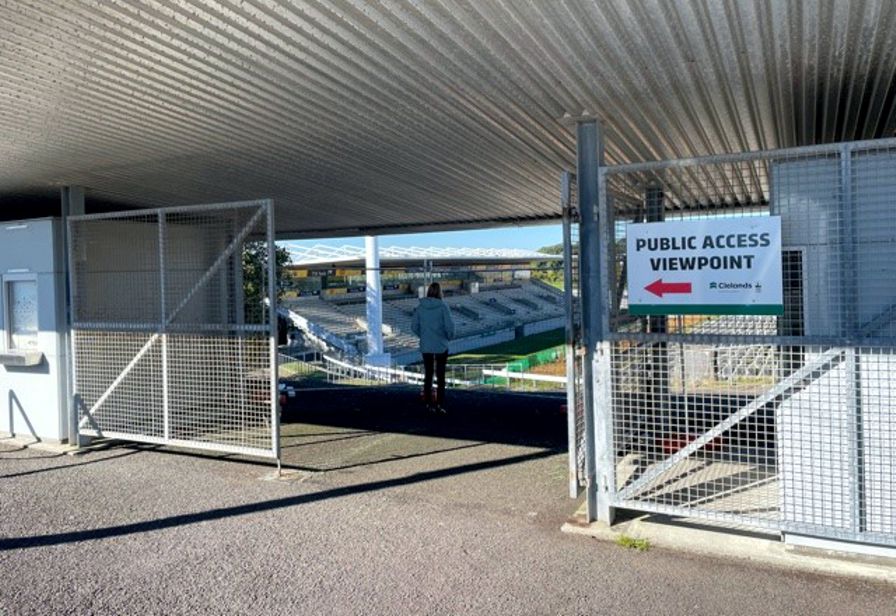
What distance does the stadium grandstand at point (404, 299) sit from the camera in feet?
123

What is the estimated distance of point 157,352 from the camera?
941 cm

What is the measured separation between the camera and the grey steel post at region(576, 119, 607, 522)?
5.61m

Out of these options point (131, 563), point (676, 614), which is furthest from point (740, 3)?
point (131, 563)

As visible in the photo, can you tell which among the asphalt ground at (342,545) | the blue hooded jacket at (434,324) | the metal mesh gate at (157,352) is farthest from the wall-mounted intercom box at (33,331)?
the blue hooded jacket at (434,324)

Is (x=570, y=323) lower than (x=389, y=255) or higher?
lower

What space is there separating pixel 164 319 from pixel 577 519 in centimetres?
494

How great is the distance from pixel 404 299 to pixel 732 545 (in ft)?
162

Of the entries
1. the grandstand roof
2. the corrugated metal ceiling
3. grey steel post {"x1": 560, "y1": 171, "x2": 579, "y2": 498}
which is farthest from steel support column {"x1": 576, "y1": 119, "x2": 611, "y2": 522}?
the grandstand roof

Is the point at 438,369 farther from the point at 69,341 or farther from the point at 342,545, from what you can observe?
the point at 342,545

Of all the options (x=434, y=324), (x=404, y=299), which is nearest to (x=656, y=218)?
(x=434, y=324)

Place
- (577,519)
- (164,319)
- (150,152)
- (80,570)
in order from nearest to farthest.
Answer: (80,570)
(577,519)
(150,152)
(164,319)

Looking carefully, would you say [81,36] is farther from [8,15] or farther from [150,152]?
[150,152]

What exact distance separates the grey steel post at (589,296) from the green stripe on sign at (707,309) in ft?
1.40

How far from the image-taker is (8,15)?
392cm
